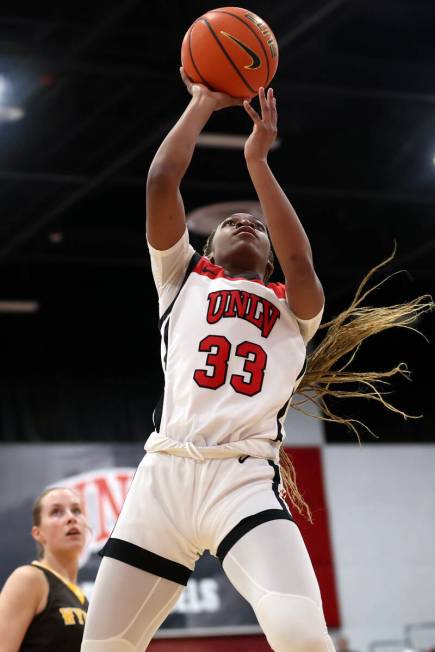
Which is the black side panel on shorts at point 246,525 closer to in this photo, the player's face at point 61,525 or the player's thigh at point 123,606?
the player's thigh at point 123,606

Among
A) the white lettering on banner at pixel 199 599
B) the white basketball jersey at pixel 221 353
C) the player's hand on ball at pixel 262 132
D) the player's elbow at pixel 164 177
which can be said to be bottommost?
the white lettering on banner at pixel 199 599

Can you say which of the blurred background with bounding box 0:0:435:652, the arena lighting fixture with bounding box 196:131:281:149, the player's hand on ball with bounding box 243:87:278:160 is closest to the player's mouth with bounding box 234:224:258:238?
the player's hand on ball with bounding box 243:87:278:160

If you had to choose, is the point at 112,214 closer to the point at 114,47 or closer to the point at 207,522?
the point at 114,47

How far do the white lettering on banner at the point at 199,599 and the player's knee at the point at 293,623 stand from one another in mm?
8871

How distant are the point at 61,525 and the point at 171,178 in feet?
6.82

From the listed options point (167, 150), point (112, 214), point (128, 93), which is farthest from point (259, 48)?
point (112, 214)

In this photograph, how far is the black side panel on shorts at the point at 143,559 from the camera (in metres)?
2.86

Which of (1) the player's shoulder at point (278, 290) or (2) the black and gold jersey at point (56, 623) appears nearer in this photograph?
(1) the player's shoulder at point (278, 290)

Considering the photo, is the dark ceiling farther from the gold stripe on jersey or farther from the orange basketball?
the gold stripe on jersey

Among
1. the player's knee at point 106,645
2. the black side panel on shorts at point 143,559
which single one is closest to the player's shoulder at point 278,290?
the black side panel on shorts at point 143,559

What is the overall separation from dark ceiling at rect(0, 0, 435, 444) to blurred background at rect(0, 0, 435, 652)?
0.02 metres

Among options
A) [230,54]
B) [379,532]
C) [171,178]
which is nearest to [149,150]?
[230,54]

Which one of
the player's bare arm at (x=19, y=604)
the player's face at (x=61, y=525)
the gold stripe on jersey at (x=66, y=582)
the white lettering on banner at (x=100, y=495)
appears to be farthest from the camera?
the white lettering on banner at (x=100, y=495)

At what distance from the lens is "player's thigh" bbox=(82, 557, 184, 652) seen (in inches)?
111
